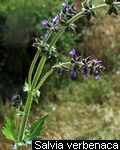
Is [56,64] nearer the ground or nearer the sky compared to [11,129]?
nearer the sky

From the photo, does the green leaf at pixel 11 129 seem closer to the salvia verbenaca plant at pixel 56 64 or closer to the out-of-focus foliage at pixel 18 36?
the salvia verbenaca plant at pixel 56 64

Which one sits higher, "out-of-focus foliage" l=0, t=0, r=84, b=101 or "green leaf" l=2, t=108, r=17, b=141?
"out-of-focus foliage" l=0, t=0, r=84, b=101

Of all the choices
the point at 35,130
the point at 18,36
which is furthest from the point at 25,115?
the point at 18,36

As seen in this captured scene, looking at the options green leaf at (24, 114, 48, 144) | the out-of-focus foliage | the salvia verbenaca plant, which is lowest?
green leaf at (24, 114, 48, 144)

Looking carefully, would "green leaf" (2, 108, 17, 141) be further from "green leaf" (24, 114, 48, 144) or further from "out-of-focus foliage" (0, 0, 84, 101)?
"out-of-focus foliage" (0, 0, 84, 101)

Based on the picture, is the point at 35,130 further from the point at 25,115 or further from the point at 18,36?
the point at 18,36

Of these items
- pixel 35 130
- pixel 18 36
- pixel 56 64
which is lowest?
pixel 35 130

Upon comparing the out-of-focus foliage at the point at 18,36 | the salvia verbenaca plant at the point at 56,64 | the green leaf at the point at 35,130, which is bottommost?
the green leaf at the point at 35,130

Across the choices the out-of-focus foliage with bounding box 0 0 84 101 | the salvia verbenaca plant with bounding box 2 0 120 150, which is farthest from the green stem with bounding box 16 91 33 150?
the out-of-focus foliage with bounding box 0 0 84 101

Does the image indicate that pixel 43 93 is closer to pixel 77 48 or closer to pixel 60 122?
pixel 60 122

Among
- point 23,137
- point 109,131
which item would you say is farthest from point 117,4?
point 109,131

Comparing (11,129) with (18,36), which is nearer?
(11,129)

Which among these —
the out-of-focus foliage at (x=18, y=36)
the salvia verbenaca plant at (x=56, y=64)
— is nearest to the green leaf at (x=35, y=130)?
the salvia verbenaca plant at (x=56, y=64)
